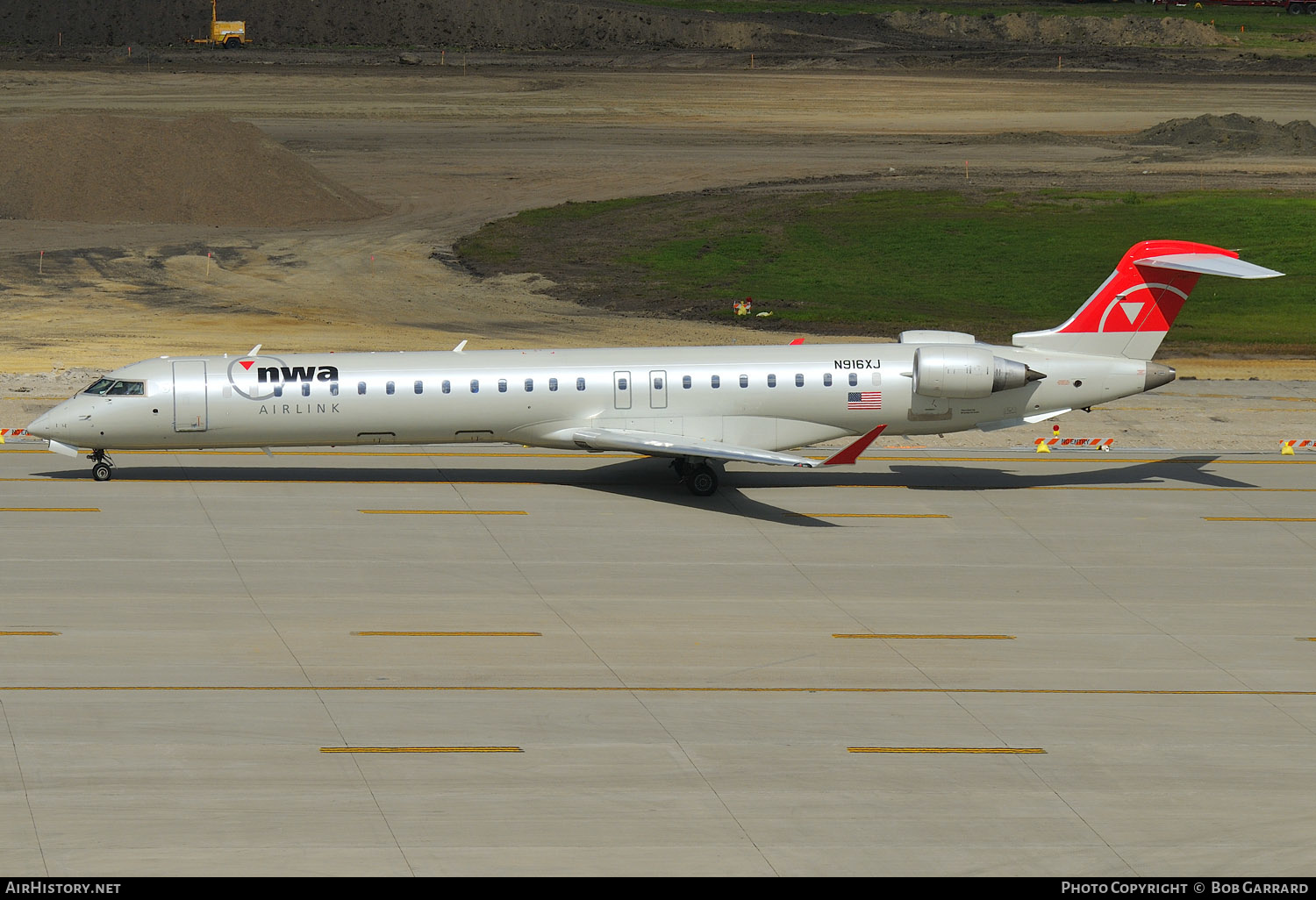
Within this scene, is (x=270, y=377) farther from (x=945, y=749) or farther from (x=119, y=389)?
(x=945, y=749)

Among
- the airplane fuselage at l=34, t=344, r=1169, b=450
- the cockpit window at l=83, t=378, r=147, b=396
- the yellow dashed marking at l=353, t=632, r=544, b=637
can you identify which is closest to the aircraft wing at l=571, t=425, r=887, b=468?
the airplane fuselage at l=34, t=344, r=1169, b=450

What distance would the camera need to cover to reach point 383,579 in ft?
91.4

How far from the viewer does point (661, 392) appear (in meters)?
33.2

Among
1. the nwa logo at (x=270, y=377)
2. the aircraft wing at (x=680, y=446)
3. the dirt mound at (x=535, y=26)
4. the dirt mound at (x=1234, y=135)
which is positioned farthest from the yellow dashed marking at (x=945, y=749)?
the dirt mound at (x=535, y=26)

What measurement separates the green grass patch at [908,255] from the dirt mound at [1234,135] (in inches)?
627

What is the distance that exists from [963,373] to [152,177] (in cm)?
4627

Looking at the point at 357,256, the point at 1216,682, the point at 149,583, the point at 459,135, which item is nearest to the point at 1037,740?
the point at 1216,682

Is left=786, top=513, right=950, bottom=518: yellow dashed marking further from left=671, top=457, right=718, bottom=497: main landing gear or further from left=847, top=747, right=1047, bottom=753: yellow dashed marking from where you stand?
left=847, top=747, right=1047, bottom=753: yellow dashed marking

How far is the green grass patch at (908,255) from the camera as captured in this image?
54094 mm

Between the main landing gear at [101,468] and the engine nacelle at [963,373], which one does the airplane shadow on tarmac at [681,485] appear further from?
the engine nacelle at [963,373]

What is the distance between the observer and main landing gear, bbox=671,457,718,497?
33750mm

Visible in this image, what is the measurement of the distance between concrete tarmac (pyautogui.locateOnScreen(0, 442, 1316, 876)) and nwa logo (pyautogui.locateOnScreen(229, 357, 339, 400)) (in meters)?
2.22

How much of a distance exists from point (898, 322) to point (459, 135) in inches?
1631

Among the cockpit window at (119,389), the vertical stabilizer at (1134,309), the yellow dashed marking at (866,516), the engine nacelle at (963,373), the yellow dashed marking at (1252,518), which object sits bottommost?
the yellow dashed marking at (866,516)
